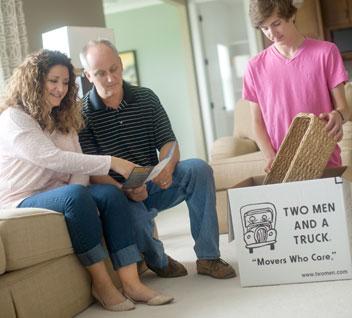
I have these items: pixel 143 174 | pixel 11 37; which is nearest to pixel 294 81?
pixel 143 174

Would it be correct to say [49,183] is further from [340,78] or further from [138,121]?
[340,78]

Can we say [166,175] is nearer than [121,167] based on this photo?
No

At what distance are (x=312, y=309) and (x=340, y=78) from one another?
809 mm

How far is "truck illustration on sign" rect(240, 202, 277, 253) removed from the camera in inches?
83.0

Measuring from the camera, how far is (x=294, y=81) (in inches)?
86.3

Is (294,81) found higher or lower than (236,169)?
higher

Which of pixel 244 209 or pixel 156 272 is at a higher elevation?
pixel 244 209

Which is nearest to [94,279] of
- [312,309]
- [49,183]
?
[49,183]

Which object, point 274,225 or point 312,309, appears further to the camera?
point 274,225

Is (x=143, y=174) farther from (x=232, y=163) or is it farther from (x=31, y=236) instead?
(x=232, y=163)

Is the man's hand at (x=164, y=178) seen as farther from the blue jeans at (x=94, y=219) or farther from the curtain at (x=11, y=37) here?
the curtain at (x=11, y=37)

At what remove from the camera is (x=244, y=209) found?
2.13 metres

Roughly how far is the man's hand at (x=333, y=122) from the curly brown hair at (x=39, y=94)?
92cm

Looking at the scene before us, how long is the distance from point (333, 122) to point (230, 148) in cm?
172
